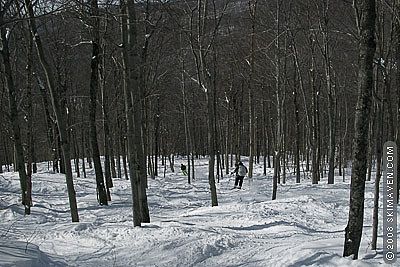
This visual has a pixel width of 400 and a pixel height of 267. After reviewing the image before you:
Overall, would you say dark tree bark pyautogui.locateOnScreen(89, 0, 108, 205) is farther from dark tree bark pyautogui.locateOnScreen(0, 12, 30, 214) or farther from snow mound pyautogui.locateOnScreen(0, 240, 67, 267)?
snow mound pyautogui.locateOnScreen(0, 240, 67, 267)

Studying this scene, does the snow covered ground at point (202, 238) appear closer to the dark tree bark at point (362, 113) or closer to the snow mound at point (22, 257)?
the snow mound at point (22, 257)

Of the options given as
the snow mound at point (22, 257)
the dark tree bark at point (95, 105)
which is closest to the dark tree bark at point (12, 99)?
the dark tree bark at point (95, 105)

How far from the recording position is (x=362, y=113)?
228 inches

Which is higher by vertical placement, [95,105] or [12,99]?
[12,99]

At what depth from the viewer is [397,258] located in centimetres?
604

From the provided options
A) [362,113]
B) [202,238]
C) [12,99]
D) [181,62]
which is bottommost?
[202,238]

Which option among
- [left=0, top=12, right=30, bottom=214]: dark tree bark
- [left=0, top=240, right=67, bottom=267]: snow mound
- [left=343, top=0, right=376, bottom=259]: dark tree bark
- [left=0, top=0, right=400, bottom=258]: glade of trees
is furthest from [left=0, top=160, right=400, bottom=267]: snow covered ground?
[left=0, top=0, right=400, bottom=258]: glade of trees

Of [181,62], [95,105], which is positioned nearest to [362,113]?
[95,105]

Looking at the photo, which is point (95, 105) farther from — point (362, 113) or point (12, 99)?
point (362, 113)

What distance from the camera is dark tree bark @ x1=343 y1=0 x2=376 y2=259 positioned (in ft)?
18.7

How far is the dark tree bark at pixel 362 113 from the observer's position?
5.71 meters

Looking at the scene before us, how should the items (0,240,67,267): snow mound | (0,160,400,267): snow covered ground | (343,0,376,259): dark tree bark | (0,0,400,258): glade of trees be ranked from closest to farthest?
(0,240,67,267): snow mound → (343,0,376,259): dark tree bark → (0,160,400,267): snow covered ground → (0,0,400,258): glade of trees

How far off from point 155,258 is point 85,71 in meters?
21.2

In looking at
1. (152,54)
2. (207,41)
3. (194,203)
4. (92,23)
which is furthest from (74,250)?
(152,54)
